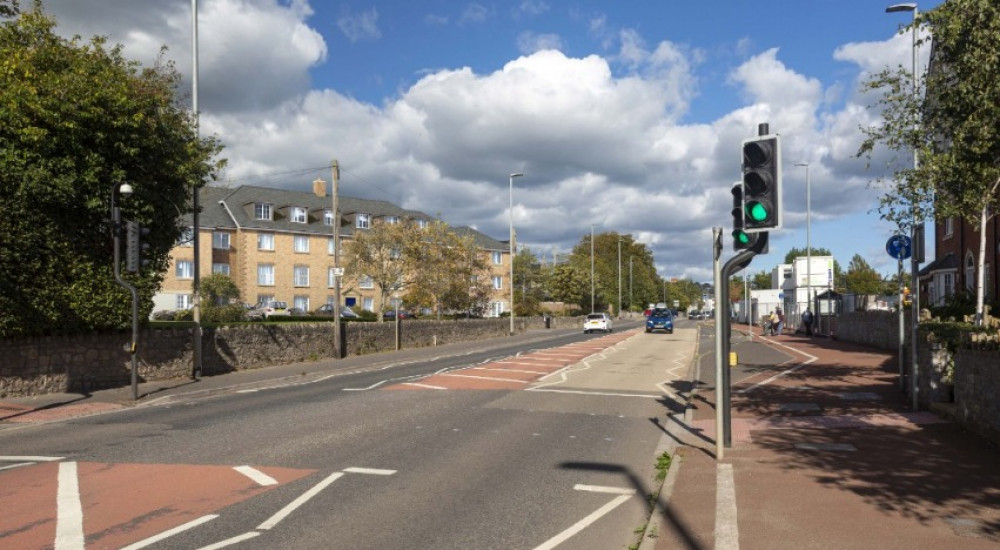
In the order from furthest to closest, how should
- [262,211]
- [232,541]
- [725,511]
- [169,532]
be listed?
[262,211] < [725,511] < [169,532] < [232,541]

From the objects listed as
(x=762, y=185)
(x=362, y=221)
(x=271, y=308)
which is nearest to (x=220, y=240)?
(x=271, y=308)

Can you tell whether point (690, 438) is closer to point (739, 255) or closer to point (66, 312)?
point (739, 255)

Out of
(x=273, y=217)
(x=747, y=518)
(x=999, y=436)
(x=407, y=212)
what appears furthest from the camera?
(x=407, y=212)

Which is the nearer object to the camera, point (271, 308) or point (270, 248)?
point (271, 308)

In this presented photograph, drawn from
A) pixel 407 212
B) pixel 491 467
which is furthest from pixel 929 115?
pixel 407 212

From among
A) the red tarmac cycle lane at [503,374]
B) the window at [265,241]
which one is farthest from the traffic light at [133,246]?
the window at [265,241]

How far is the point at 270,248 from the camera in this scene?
A: 61.3m

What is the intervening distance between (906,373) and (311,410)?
42.5 ft

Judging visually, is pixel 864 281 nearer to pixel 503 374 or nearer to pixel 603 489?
pixel 503 374

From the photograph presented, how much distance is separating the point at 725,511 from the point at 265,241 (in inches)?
2326

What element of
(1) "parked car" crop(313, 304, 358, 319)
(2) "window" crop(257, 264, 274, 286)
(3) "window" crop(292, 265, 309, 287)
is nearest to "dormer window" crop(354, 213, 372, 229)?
(3) "window" crop(292, 265, 309, 287)

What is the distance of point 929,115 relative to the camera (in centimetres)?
1298

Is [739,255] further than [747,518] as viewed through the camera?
Yes

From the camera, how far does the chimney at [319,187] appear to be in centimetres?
6994
